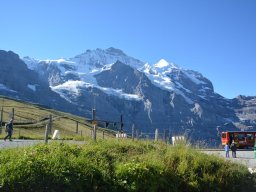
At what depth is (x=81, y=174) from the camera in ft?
35.0

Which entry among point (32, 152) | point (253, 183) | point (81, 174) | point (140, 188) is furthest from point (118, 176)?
point (253, 183)

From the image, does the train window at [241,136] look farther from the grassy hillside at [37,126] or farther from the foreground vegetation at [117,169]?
the foreground vegetation at [117,169]

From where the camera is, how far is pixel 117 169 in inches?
480

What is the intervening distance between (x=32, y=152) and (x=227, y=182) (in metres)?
6.55

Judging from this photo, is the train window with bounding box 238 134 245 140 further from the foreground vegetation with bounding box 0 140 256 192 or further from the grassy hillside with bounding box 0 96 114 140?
the foreground vegetation with bounding box 0 140 256 192

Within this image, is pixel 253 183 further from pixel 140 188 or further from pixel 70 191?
pixel 70 191

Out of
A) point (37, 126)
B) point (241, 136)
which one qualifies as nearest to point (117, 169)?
point (241, 136)

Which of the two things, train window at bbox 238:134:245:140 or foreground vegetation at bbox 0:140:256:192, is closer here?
foreground vegetation at bbox 0:140:256:192

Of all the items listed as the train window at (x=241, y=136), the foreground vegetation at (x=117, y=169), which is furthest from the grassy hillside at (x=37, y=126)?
the train window at (x=241, y=136)

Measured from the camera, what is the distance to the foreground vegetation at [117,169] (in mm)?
9797

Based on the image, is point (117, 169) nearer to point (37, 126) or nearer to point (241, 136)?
point (241, 136)

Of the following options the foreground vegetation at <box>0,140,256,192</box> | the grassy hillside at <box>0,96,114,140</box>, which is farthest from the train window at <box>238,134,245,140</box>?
the foreground vegetation at <box>0,140,256,192</box>

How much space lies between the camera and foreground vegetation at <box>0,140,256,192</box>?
9797mm

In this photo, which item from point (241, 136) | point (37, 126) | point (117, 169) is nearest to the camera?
point (117, 169)
